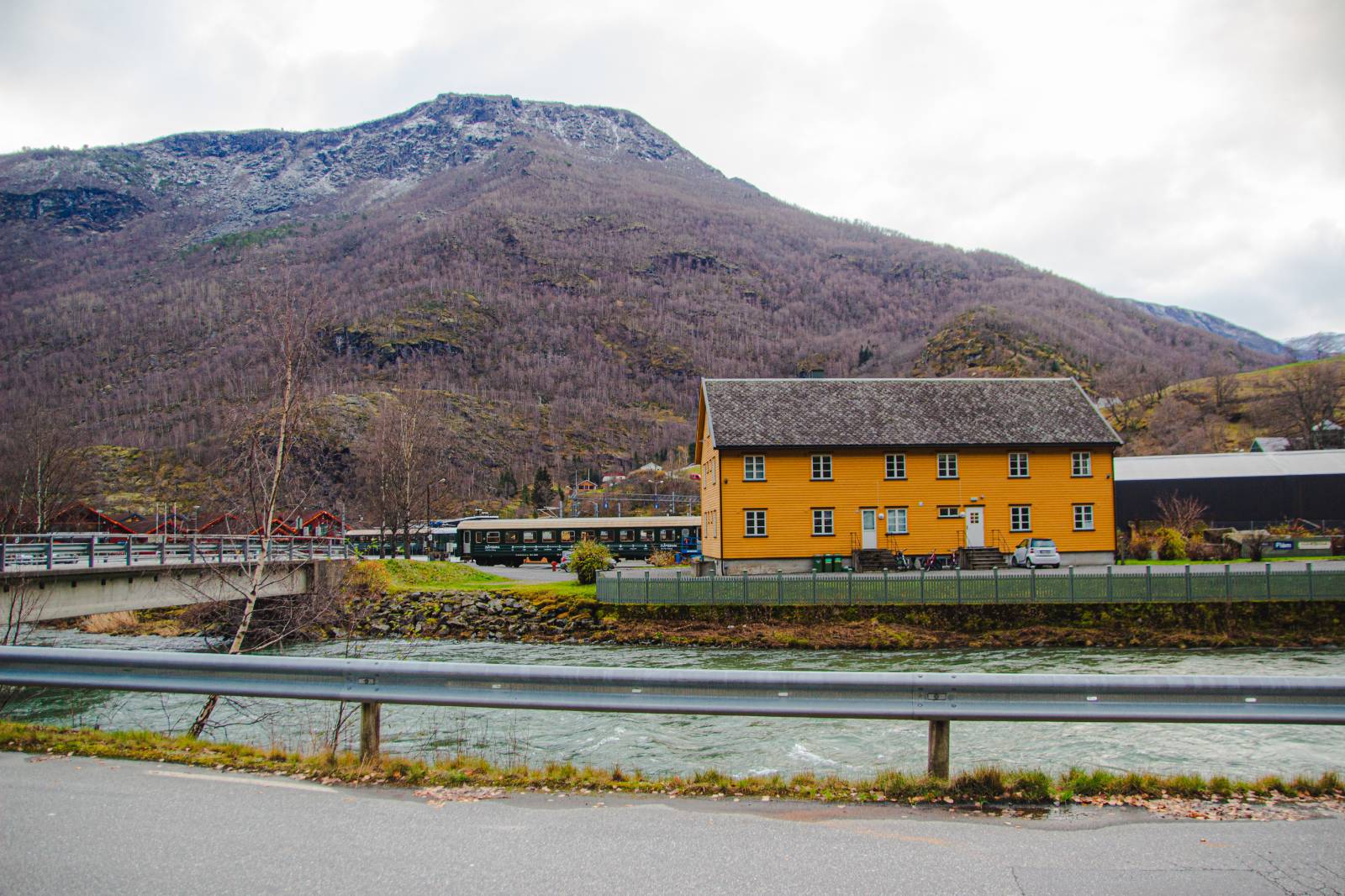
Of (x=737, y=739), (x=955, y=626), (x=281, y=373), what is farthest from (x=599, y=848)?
(x=955, y=626)

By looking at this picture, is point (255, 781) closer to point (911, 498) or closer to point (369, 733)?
point (369, 733)

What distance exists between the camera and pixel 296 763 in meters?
7.68

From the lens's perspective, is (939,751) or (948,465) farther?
(948,465)

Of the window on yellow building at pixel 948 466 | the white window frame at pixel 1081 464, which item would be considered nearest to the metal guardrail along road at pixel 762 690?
the window on yellow building at pixel 948 466

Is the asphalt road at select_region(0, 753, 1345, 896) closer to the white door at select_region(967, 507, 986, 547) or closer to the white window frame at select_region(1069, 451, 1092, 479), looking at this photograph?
the white door at select_region(967, 507, 986, 547)

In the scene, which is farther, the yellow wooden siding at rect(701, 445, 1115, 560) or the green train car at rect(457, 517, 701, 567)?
the green train car at rect(457, 517, 701, 567)

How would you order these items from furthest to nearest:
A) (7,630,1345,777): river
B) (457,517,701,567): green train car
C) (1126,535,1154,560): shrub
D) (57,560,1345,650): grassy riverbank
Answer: (457,517,701,567): green train car, (1126,535,1154,560): shrub, (57,560,1345,650): grassy riverbank, (7,630,1345,777): river

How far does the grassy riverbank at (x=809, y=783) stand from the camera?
6.70 m

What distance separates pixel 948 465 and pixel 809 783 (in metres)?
41.5

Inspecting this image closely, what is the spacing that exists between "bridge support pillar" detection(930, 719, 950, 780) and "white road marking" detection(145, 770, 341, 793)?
462cm

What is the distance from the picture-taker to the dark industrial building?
204 feet

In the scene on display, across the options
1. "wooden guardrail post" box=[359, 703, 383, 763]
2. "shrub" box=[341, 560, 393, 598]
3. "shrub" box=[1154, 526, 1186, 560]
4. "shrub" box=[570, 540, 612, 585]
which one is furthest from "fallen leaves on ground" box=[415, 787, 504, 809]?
"shrub" box=[1154, 526, 1186, 560]

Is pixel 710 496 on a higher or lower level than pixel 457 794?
higher

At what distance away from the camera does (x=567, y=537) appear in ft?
227
